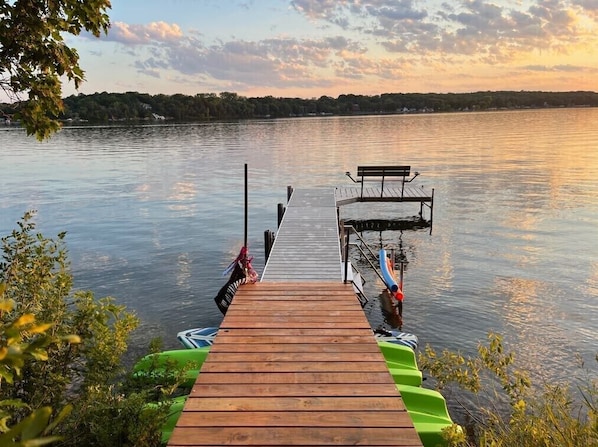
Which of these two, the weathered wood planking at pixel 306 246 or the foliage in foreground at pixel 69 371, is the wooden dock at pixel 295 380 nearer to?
the foliage in foreground at pixel 69 371

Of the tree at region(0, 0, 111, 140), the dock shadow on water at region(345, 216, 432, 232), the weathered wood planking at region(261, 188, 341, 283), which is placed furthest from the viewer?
the dock shadow on water at region(345, 216, 432, 232)

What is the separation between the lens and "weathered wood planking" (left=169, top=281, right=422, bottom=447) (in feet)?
15.4

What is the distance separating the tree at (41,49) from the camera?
4.12 m

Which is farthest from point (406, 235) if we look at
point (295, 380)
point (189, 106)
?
point (189, 106)

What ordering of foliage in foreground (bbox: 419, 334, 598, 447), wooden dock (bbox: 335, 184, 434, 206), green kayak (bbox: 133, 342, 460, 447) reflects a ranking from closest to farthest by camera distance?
1. foliage in foreground (bbox: 419, 334, 598, 447)
2. green kayak (bbox: 133, 342, 460, 447)
3. wooden dock (bbox: 335, 184, 434, 206)

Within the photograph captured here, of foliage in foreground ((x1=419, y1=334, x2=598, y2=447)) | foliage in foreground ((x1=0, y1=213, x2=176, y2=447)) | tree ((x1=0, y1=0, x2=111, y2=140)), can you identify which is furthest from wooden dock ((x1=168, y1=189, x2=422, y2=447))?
tree ((x1=0, y1=0, x2=111, y2=140))

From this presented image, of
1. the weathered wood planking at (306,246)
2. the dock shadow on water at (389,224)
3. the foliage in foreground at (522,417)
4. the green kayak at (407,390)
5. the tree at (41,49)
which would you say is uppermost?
the tree at (41,49)

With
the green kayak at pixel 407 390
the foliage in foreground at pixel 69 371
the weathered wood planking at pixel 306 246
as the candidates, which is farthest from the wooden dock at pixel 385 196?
the foliage in foreground at pixel 69 371

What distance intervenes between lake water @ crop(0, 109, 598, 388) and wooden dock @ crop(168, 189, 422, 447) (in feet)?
14.2

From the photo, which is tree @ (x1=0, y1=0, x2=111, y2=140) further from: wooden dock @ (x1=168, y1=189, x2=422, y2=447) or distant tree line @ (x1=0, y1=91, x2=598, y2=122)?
distant tree line @ (x1=0, y1=91, x2=598, y2=122)

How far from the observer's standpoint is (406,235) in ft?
70.9

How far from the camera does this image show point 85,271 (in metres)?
16.6

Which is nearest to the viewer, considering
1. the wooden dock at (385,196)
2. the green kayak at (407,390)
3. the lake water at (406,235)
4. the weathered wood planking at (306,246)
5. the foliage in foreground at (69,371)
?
the foliage in foreground at (69,371)

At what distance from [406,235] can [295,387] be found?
1679 cm
